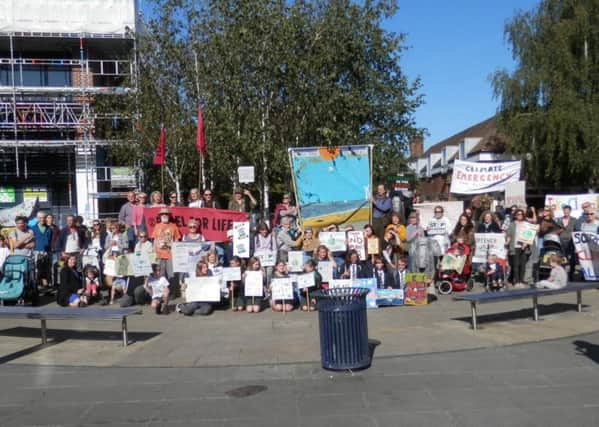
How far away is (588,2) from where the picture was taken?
91.2 feet

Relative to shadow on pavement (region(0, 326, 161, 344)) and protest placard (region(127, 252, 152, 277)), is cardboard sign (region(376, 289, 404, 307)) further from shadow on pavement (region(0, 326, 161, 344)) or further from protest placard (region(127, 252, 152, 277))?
protest placard (region(127, 252, 152, 277))

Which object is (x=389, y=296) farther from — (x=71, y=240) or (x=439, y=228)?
(x=71, y=240)

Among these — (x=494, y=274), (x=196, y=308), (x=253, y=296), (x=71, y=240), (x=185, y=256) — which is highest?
(x=71, y=240)

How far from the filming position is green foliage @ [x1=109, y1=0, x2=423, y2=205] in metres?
18.2

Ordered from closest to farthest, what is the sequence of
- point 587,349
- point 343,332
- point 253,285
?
point 343,332
point 587,349
point 253,285

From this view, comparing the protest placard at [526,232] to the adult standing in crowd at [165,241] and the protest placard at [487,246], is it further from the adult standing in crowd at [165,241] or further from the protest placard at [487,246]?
the adult standing in crowd at [165,241]

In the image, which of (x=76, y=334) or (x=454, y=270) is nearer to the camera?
(x=76, y=334)

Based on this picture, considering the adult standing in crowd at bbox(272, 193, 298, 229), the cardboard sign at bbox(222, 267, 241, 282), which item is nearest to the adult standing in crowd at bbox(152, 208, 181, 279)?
the cardboard sign at bbox(222, 267, 241, 282)

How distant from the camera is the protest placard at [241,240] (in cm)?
1270

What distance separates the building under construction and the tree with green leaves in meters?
18.0

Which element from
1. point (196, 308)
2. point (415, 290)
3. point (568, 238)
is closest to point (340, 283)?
point (415, 290)

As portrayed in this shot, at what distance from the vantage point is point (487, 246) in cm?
1289

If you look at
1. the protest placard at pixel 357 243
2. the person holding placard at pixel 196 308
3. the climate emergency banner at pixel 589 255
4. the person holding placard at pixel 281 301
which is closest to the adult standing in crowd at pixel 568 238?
the climate emergency banner at pixel 589 255

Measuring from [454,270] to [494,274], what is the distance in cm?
80
